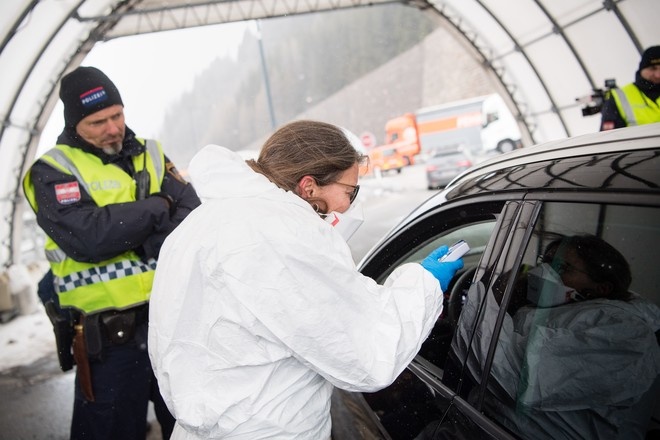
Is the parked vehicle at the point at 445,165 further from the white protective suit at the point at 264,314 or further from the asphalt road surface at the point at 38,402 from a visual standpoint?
the white protective suit at the point at 264,314

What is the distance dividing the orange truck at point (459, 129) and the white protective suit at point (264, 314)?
1793 centimetres

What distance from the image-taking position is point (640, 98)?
376 cm

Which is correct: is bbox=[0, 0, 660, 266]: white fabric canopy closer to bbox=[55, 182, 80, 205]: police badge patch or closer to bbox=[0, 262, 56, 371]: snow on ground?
bbox=[0, 262, 56, 371]: snow on ground

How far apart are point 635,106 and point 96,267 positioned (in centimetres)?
441

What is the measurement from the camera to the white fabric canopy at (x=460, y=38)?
5.77m

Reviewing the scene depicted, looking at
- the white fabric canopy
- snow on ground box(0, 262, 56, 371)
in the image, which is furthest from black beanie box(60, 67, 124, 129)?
the white fabric canopy

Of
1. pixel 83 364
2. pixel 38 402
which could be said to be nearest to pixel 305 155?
pixel 83 364

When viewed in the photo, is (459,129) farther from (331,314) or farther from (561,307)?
(331,314)

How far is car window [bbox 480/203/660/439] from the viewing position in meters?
0.84

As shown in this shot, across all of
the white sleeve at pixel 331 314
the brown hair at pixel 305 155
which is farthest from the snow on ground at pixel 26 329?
the white sleeve at pixel 331 314

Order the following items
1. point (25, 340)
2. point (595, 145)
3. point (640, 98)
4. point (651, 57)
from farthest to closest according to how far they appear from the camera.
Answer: point (25, 340) < point (640, 98) < point (651, 57) < point (595, 145)

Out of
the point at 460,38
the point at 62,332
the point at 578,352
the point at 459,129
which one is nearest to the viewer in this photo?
the point at 578,352

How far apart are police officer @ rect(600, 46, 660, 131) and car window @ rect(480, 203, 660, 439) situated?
351 cm

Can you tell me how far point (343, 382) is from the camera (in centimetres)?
101
